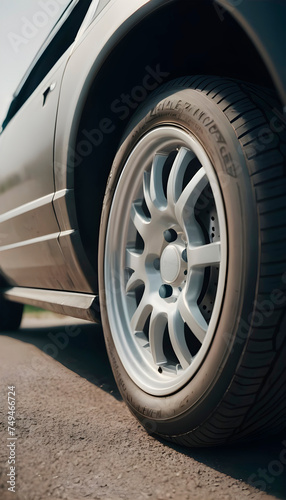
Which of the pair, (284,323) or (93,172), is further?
(93,172)

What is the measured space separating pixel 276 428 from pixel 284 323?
36cm

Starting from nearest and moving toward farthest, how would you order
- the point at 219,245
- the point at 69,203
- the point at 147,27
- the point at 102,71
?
1. the point at 219,245
2. the point at 147,27
3. the point at 102,71
4. the point at 69,203

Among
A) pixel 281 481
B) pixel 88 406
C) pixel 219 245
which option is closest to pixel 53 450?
pixel 88 406

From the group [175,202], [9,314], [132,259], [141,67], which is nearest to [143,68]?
[141,67]

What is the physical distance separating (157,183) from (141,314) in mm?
438

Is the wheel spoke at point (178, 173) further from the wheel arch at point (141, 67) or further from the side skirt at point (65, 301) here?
the side skirt at point (65, 301)

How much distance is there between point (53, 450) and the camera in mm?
1255

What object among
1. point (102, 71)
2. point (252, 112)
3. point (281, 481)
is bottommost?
point (281, 481)

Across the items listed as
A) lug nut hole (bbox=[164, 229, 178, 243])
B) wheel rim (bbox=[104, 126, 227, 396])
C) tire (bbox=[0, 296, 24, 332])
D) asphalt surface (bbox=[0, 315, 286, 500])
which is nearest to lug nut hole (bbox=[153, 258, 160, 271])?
wheel rim (bbox=[104, 126, 227, 396])

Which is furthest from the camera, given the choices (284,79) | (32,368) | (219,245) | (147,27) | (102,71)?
(32,368)

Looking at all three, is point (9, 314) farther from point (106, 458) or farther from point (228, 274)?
point (228, 274)

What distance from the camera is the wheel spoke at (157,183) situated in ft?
4.97

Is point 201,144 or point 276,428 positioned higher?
point 201,144

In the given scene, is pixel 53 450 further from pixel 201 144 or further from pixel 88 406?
pixel 201 144
